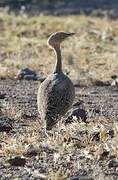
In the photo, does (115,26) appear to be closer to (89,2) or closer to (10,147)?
(89,2)

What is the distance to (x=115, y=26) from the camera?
21047mm

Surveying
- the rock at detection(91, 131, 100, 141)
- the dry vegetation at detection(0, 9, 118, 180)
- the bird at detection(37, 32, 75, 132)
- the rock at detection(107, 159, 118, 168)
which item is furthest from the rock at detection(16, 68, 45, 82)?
the rock at detection(107, 159, 118, 168)

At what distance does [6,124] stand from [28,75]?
437 centimetres

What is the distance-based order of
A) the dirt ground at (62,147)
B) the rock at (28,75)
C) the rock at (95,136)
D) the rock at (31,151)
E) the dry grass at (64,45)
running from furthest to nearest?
the dry grass at (64,45) → the rock at (28,75) → the rock at (95,136) → the rock at (31,151) → the dirt ground at (62,147)

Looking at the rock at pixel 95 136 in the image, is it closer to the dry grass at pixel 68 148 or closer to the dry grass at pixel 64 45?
the dry grass at pixel 68 148

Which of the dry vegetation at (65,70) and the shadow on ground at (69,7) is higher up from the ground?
the shadow on ground at (69,7)

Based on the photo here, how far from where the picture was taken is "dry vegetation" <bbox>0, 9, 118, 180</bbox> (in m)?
7.34

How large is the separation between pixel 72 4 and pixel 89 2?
818mm

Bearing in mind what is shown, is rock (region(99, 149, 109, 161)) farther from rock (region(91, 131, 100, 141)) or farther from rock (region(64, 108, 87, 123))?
rock (region(64, 108, 87, 123))

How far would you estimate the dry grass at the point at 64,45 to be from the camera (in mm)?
14672

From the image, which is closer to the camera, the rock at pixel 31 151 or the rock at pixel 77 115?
the rock at pixel 31 151

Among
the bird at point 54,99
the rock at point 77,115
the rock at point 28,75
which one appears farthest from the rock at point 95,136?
the rock at point 28,75

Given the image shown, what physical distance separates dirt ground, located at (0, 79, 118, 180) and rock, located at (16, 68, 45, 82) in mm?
3186

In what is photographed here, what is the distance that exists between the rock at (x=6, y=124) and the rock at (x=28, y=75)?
374 centimetres
